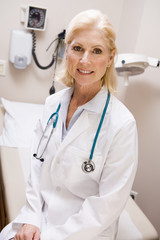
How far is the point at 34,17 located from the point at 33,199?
4.69ft

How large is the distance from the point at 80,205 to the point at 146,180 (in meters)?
0.87

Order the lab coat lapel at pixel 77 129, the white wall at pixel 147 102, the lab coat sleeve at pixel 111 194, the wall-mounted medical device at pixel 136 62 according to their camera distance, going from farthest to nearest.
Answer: the white wall at pixel 147 102 → the wall-mounted medical device at pixel 136 62 → the lab coat lapel at pixel 77 129 → the lab coat sleeve at pixel 111 194

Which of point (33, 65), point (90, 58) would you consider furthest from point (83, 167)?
point (33, 65)

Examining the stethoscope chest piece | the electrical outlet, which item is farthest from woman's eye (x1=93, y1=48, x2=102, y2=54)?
the electrical outlet

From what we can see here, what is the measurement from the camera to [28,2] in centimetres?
191

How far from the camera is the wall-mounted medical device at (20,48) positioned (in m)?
1.92

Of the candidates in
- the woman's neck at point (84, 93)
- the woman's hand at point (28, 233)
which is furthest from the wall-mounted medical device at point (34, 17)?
the woman's hand at point (28, 233)

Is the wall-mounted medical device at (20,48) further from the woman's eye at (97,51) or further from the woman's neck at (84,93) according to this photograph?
the woman's eye at (97,51)

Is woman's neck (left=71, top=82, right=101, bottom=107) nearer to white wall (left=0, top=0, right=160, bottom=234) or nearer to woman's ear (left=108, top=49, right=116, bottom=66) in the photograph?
woman's ear (left=108, top=49, right=116, bottom=66)

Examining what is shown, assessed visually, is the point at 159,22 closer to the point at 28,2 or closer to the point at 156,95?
the point at 156,95

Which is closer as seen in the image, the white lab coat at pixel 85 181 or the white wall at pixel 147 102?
the white lab coat at pixel 85 181

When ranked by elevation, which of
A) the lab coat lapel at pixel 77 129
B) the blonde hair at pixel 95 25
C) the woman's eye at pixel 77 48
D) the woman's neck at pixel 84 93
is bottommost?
the lab coat lapel at pixel 77 129

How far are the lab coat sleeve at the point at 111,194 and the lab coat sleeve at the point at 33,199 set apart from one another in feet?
0.37

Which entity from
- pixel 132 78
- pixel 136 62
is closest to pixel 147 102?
pixel 132 78
